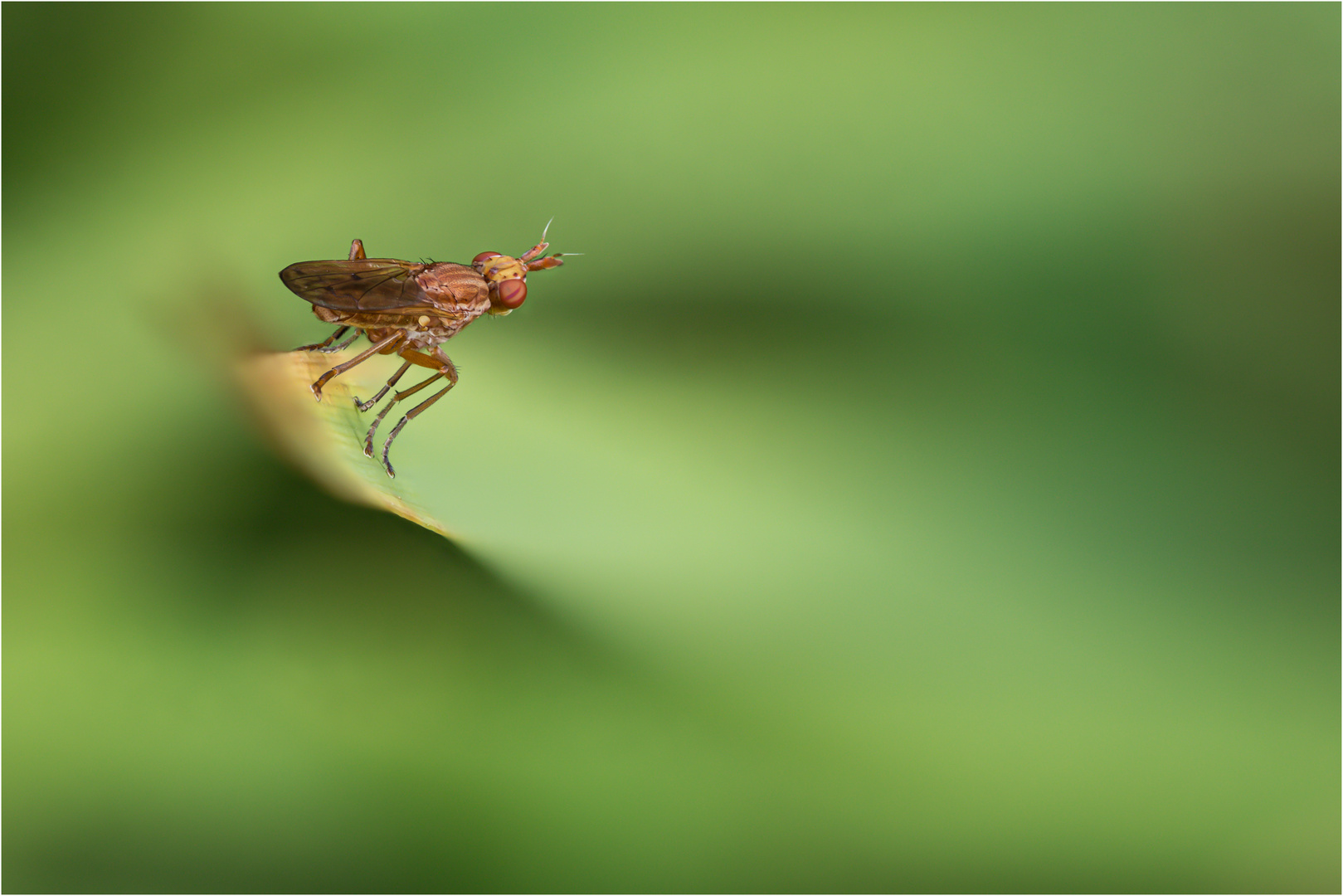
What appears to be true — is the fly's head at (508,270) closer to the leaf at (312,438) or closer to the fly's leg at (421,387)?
the fly's leg at (421,387)

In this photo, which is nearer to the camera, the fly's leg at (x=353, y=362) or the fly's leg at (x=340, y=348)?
the fly's leg at (x=353, y=362)

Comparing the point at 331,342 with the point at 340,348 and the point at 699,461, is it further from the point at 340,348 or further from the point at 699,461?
the point at 699,461

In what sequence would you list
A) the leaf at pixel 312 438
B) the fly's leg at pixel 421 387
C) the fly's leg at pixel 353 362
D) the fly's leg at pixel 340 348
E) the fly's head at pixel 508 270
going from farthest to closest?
1. the fly's head at pixel 508 270
2. the fly's leg at pixel 340 348
3. the fly's leg at pixel 421 387
4. the fly's leg at pixel 353 362
5. the leaf at pixel 312 438

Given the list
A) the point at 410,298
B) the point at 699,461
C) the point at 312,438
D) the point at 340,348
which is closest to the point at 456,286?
the point at 410,298

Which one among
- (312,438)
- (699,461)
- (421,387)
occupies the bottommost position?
(312,438)

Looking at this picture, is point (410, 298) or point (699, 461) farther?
point (410, 298)

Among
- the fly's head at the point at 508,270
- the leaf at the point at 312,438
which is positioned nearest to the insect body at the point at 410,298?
the fly's head at the point at 508,270

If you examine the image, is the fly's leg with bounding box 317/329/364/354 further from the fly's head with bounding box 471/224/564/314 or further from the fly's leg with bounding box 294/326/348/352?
the fly's head with bounding box 471/224/564/314
